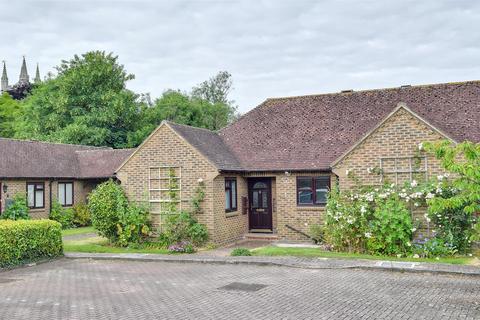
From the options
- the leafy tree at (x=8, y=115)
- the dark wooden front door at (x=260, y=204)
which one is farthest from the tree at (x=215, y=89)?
the dark wooden front door at (x=260, y=204)

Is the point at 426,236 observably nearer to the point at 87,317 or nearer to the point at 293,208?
the point at 293,208

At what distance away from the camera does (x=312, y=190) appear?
1983 cm

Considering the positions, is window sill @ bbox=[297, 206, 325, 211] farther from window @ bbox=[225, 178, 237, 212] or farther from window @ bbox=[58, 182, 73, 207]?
window @ bbox=[58, 182, 73, 207]

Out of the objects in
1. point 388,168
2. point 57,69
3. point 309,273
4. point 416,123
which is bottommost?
point 309,273

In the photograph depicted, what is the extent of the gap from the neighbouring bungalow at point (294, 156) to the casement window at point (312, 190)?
4 centimetres

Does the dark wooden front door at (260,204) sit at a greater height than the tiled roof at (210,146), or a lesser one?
lesser

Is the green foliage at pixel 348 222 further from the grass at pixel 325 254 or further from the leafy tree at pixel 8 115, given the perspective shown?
the leafy tree at pixel 8 115

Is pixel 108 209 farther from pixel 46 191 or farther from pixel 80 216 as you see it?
pixel 80 216

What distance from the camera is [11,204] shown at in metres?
24.3

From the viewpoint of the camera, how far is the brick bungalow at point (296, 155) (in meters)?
16.6

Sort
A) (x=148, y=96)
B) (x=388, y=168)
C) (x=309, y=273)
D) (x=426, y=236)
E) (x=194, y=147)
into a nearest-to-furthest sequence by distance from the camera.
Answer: (x=309, y=273)
(x=426, y=236)
(x=388, y=168)
(x=194, y=147)
(x=148, y=96)

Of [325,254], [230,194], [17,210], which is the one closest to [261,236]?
[230,194]

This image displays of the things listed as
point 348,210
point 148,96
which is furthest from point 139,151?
point 148,96

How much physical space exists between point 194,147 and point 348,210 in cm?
643
